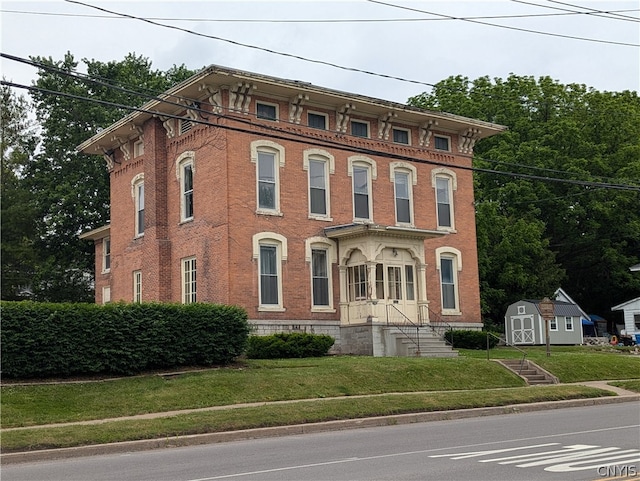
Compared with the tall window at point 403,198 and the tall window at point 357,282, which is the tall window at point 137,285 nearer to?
the tall window at point 357,282

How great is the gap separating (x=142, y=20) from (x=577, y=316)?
37.3 metres

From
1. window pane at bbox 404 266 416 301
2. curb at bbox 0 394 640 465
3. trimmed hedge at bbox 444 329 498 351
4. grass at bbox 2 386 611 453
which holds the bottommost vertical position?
curb at bbox 0 394 640 465

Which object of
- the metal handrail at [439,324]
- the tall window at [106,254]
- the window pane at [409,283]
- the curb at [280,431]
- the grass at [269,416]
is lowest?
the curb at [280,431]

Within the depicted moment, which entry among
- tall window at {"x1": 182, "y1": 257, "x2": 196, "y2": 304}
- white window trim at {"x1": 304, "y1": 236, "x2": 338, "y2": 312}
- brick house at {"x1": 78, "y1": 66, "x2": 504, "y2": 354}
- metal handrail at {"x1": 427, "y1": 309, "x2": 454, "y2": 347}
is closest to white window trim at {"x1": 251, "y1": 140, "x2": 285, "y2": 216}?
brick house at {"x1": 78, "y1": 66, "x2": 504, "y2": 354}

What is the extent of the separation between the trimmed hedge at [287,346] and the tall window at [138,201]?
378 inches

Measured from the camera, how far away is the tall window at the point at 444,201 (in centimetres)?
3397

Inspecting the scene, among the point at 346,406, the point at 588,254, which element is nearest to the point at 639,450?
the point at 346,406

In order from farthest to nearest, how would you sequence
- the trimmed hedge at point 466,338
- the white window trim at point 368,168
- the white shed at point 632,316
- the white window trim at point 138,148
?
the white shed at point 632,316
the white window trim at point 138,148
the trimmed hedge at point 466,338
the white window trim at point 368,168

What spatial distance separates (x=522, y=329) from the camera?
151 feet

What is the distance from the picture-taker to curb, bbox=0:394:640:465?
1336 centimetres

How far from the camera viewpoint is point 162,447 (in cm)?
Answer: 1433

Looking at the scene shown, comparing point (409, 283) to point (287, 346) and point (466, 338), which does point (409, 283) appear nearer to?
point (466, 338)

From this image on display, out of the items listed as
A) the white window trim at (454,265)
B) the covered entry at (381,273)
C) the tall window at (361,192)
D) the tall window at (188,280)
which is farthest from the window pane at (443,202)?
the tall window at (188,280)

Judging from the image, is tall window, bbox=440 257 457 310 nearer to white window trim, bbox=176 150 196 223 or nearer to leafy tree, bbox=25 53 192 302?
white window trim, bbox=176 150 196 223
